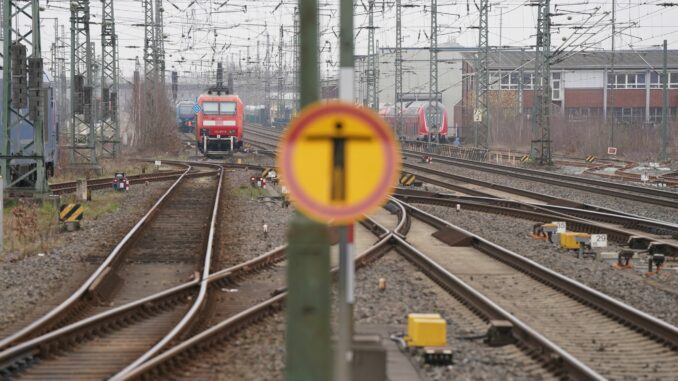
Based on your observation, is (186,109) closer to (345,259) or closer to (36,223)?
(36,223)

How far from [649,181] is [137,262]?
76.8 ft

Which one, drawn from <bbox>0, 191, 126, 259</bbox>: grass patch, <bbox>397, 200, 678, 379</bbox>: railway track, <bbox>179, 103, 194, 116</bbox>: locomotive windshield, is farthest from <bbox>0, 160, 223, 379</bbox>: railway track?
<bbox>179, 103, 194, 116</bbox>: locomotive windshield

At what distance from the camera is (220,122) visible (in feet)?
170

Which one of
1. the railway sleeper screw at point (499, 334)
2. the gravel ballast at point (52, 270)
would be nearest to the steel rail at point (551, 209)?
the gravel ballast at point (52, 270)

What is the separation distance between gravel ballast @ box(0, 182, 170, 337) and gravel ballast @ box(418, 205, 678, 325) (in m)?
6.61

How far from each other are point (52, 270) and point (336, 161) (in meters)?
10.5

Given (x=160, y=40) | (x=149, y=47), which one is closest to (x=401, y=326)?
(x=149, y=47)

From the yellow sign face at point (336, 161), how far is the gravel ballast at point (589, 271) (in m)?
7.04

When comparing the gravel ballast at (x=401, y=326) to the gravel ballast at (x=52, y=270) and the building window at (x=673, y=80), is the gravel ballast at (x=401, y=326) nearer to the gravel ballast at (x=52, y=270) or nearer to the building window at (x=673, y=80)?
the gravel ballast at (x=52, y=270)

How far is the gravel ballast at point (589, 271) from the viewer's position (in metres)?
12.0

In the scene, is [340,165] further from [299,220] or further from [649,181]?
[649,181]

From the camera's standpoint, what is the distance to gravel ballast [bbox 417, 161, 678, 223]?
23.8 m

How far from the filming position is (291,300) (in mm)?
4723

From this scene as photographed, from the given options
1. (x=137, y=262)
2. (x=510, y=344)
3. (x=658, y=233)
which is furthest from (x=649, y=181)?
(x=510, y=344)
